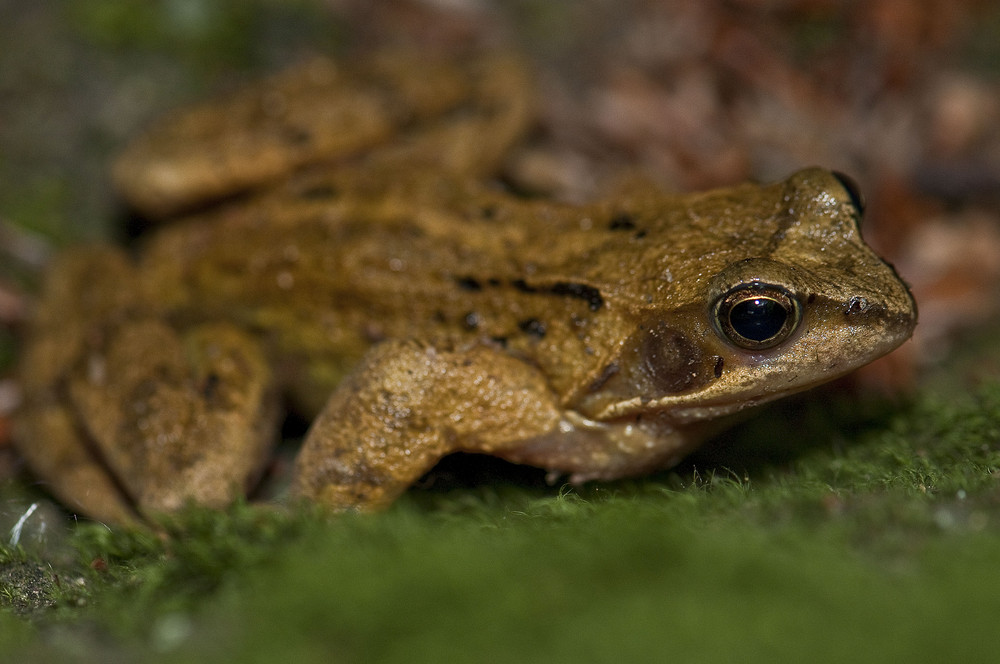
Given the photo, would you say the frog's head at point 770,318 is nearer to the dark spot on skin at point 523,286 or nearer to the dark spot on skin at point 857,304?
the dark spot on skin at point 857,304

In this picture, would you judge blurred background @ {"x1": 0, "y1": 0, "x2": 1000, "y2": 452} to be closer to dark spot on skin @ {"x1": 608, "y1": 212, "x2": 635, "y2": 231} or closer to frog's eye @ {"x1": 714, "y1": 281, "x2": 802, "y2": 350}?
dark spot on skin @ {"x1": 608, "y1": 212, "x2": 635, "y2": 231}

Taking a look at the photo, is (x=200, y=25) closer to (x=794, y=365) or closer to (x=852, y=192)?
(x=852, y=192)

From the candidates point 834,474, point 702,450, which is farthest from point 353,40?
point 834,474

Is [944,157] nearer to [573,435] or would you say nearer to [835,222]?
[835,222]

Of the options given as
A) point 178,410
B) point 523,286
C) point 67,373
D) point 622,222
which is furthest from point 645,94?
point 67,373

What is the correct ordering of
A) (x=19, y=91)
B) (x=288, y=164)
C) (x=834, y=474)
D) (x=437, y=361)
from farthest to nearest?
1. (x=19, y=91)
2. (x=288, y=164)
3. (x=437, y=361)
4. (x=834, y=474)

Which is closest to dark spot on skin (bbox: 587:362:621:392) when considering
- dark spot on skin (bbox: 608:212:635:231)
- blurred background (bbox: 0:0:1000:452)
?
dark spot on skin (bbox: 608:212:635:231)
